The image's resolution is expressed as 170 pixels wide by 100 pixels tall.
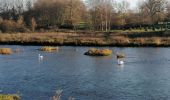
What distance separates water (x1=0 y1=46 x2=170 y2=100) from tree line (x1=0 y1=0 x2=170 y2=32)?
141 feet

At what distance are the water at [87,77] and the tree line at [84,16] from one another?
141 ft

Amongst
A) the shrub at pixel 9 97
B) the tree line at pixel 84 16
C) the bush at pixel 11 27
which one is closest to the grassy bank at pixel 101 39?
the tree line at pixel 84 16

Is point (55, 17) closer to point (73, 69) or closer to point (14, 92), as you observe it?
point (73, 69)

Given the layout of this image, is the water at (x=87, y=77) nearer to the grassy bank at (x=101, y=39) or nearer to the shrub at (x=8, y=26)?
the grassy bank at (x=101, y=39)

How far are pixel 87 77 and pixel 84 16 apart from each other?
71145mm

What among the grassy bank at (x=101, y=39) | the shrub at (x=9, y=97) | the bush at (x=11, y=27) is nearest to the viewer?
the shrub at (x=9, y=97)

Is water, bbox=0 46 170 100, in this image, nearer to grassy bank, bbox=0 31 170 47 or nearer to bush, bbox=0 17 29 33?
grassy bank, bbox=0 31 170 47

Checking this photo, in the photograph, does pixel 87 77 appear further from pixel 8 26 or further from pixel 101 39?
pixel 8 26

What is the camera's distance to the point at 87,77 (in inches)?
1407

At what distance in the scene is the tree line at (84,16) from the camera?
314 feet

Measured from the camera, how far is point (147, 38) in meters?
72.8

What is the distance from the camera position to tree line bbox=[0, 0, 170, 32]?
95844 millimetres

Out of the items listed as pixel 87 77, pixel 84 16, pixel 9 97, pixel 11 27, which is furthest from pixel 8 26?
pixel 9 97

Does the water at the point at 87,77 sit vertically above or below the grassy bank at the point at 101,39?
below
